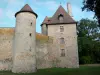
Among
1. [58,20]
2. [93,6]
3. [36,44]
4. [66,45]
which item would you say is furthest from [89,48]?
[93,6]

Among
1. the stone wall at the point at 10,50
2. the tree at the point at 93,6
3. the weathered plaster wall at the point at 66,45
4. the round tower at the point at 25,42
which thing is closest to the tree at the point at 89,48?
the weathered plaster wall at the point at 66,45

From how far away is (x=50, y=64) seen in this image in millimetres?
29203

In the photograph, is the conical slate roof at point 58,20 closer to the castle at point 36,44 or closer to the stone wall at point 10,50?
the castle at point 36,44

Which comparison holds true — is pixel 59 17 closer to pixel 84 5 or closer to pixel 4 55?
pixel 4 55

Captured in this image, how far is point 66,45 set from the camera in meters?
30.1

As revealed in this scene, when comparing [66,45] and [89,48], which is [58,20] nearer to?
[66,45]

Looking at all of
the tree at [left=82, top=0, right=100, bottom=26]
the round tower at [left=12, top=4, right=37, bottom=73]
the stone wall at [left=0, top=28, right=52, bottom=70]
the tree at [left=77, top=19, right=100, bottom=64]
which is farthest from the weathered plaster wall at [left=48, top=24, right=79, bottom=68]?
the tree at [left=82, top=0, right=100, bottom=26]

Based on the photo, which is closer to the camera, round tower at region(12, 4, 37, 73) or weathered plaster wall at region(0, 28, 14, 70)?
round tower at region(12, 4, 37, 73)

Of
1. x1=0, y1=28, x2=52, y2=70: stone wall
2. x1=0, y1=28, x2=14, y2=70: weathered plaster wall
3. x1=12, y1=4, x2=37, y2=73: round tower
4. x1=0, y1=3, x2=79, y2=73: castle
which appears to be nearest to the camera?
x1=12, y1=4, x2=37, y2=73: round tower

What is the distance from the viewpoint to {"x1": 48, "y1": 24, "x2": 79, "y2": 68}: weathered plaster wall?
1158 inches

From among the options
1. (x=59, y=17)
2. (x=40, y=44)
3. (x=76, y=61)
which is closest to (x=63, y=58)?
(x=76, y=61)

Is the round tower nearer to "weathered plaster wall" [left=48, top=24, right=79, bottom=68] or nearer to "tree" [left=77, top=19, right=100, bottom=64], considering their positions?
"weathered plaster wall" [left=48, top=24, right=79, bottom=68]

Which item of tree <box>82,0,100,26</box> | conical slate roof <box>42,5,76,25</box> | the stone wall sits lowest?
the stone wall

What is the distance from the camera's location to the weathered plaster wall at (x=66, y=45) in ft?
96.5
